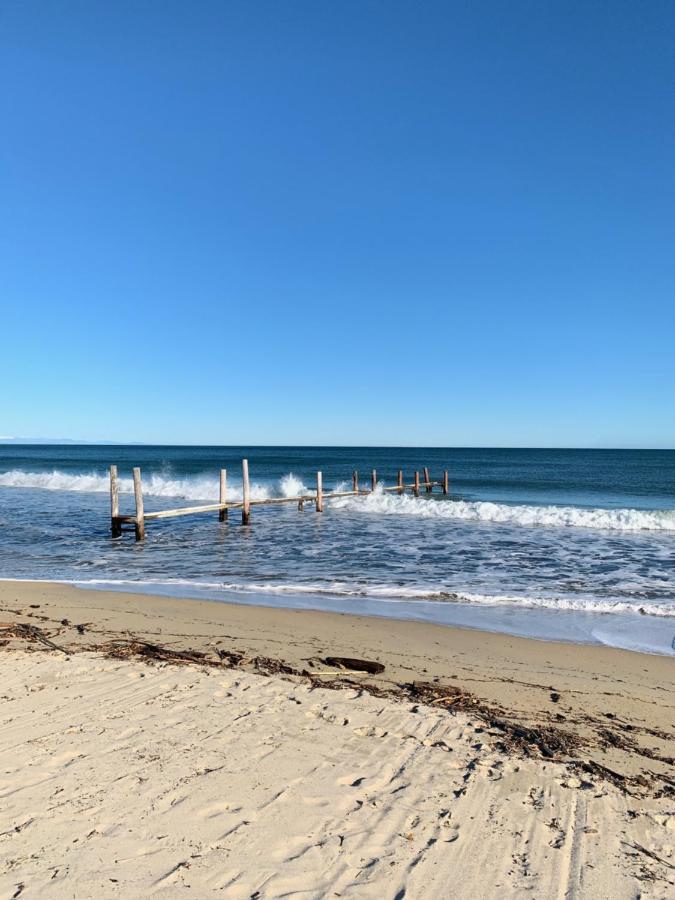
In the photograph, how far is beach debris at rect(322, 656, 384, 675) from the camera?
22.2ft

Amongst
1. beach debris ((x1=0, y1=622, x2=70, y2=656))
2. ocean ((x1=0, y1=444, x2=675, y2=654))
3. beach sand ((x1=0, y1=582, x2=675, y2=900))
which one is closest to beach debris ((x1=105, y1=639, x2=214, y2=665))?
beach sand ((x1=0, y1=582, x2=675, y2=900))

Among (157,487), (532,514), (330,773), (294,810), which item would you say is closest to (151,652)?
(330,773)

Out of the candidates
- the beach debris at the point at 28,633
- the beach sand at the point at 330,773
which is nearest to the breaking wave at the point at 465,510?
the beach sand at the point at 330,773

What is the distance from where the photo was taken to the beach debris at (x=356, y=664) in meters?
6.75

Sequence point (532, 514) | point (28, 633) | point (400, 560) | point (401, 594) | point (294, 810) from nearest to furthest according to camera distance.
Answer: point (294, 810) → point (28, 633) → point (401, 594) → point (400, 560) → point (532, 514)

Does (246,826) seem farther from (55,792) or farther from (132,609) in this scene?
(132,609)

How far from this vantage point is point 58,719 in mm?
4984

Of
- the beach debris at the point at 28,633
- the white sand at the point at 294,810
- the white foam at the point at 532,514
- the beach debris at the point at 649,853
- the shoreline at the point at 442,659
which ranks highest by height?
the white sand at the point at 294,810

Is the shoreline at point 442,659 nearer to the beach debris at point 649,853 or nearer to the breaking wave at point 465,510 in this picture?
the beach debris at point 649,853

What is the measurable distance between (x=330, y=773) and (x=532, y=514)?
21.4 meters

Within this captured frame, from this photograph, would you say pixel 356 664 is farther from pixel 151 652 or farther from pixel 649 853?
pixel 649 853

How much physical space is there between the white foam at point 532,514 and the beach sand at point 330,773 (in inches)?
642

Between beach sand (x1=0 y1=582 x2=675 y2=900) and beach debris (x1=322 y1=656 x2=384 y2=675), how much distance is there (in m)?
0.09

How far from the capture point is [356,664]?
6.87m
